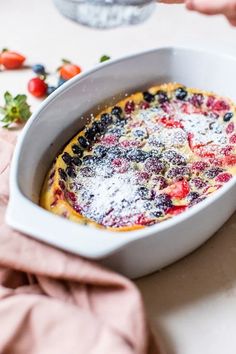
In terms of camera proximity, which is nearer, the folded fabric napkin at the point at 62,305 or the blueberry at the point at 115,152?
the folded fabric napkin at the point at 62,305

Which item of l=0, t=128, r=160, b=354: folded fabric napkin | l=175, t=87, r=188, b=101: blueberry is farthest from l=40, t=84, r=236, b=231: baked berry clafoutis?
l=0, t=128, r=160, b=354: folded fabric napkin

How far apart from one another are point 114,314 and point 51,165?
1.17 ft

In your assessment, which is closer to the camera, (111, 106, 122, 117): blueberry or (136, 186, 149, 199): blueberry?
(136, 186, 149, 199): blueberry

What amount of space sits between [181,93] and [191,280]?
431mm

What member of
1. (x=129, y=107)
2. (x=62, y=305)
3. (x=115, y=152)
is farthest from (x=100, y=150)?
(x=62, y=305)

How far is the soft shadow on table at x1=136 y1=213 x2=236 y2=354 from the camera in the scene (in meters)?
1.02

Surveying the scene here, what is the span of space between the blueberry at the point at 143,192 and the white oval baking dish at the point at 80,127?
11 centimetres

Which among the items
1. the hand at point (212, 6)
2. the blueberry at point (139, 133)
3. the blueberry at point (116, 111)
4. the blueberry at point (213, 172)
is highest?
A: the hand at point (212, 6)

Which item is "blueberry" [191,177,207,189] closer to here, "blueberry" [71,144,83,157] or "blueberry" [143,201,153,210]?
"blueberry" [143,201,153,210]

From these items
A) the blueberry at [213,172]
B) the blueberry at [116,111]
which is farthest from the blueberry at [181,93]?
the blueberry at [213,172]

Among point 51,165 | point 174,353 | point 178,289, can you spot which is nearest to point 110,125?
point 51,165

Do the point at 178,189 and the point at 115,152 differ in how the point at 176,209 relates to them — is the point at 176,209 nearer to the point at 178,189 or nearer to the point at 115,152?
the point at 178,189

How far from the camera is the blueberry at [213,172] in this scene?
1.16m

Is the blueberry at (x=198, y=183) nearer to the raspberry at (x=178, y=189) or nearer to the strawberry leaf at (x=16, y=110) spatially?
the raspberry at (x=178, y=189)
